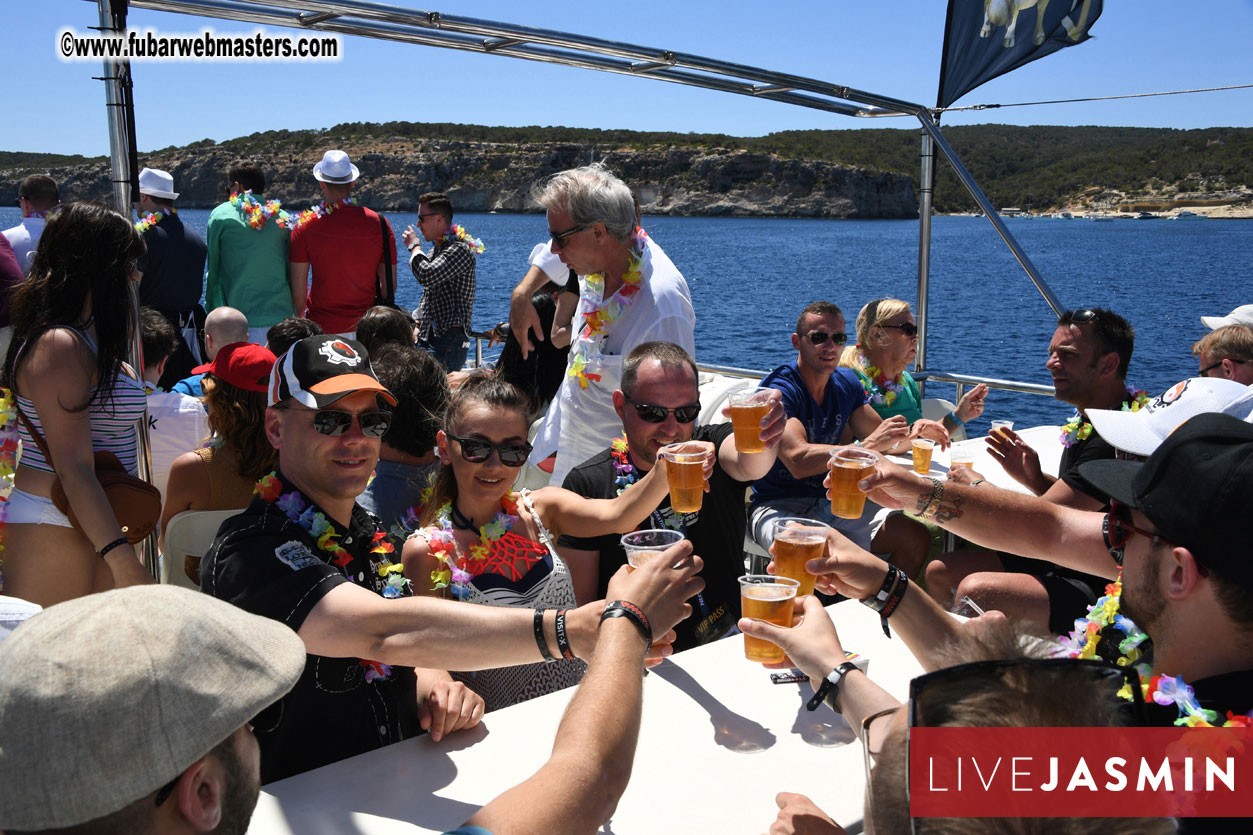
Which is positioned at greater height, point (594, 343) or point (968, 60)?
point (968, 60)

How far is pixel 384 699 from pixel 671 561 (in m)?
0.77

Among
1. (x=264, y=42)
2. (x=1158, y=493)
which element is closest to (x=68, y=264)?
(x=264, y=42)

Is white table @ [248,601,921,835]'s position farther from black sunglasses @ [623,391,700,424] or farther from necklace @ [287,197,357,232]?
necklace @ [287,197,357,232]

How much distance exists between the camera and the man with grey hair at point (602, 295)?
3.50 meters

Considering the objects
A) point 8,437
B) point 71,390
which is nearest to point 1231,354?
point 71,390

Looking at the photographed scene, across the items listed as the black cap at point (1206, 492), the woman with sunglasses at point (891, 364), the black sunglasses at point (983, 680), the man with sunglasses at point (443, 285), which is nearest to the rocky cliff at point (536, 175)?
the man with sunglasses at point (443, 285)

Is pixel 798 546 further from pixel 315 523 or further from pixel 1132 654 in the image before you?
pixel 315 523

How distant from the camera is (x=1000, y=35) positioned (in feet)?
14.1

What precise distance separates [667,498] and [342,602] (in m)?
1.31

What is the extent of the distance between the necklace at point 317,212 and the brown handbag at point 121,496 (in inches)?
131

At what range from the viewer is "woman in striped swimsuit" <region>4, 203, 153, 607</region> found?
2.60 meters

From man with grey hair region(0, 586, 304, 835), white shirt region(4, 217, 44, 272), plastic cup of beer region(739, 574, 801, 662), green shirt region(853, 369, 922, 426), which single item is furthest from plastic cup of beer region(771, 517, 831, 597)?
white shirt region(4, 217, 44, 272)

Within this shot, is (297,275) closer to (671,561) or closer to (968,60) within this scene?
(968,60)

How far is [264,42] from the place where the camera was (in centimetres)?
284
